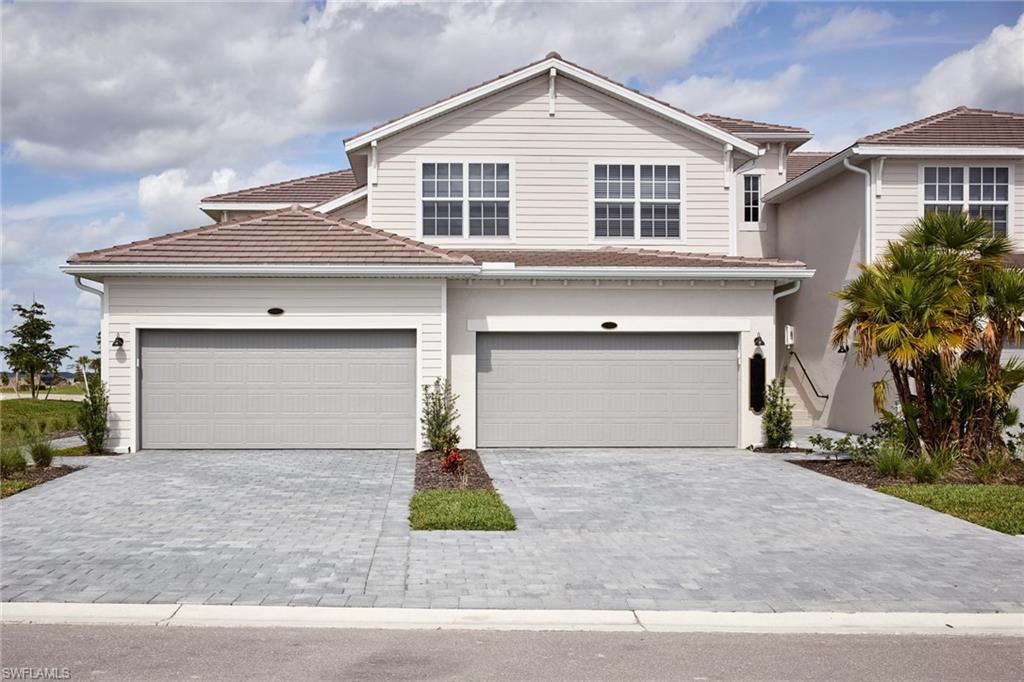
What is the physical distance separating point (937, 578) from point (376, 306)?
425 inches

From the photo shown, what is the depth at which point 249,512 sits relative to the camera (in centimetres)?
1057

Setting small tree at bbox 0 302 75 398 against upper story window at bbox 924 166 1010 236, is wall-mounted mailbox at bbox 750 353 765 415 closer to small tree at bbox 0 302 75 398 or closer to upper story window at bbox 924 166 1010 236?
upper story window at bbox 924 166 1010 236

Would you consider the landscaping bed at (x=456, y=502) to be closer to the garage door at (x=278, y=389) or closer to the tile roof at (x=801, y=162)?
the garage door at (x=278, y=389)

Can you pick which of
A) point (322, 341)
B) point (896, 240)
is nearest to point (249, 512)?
point (322, 341)

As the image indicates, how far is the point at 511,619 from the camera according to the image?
21.9ft

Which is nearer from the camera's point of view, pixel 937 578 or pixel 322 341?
pixel 937 578

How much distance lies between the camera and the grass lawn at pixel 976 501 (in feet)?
33.6

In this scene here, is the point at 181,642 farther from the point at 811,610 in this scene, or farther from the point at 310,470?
the point at 310,470

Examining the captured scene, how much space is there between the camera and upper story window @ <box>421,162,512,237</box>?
19016 millimetres

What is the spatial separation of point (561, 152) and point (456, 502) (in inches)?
414

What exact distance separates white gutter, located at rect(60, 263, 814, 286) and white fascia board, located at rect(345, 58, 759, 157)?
12.2ft

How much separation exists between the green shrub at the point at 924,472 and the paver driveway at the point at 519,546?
118 cm

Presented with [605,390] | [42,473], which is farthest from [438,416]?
[42,473]

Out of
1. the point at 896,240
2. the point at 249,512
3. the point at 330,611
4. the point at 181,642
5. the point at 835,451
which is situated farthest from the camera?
the point at 896,240
